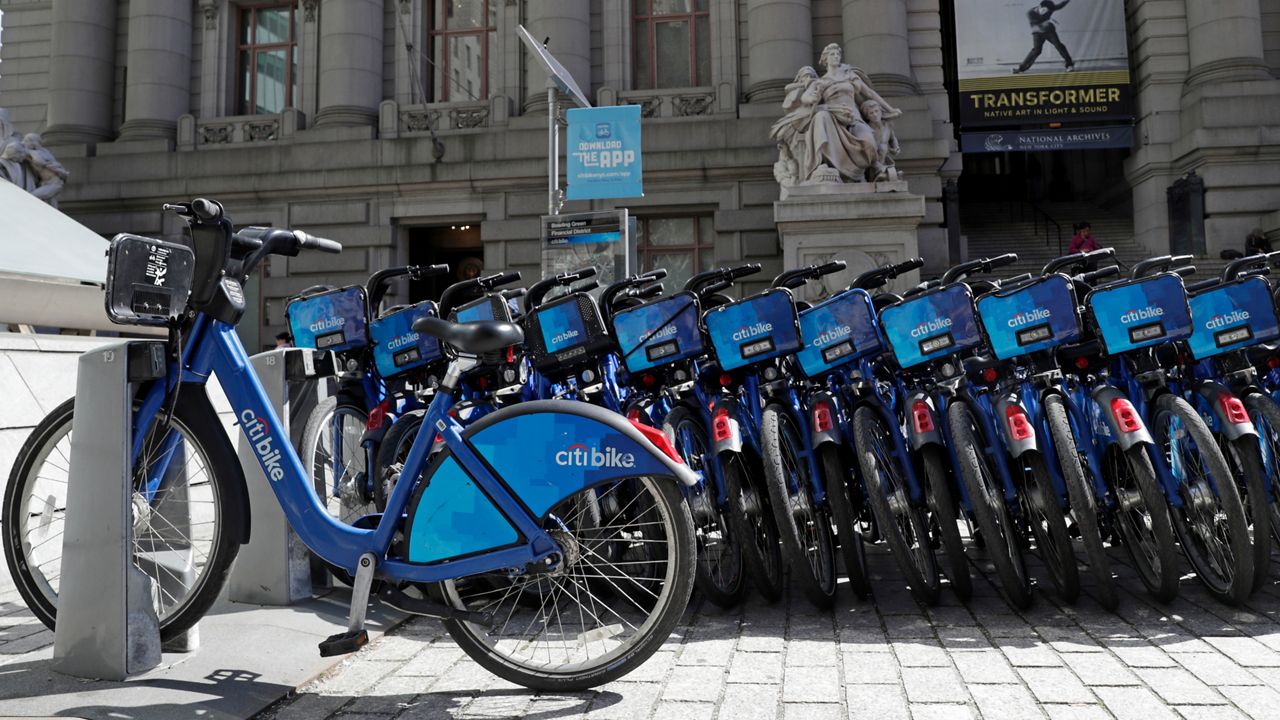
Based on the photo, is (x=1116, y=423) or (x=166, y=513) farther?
(x=1116, y=423)

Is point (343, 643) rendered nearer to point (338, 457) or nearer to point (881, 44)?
point (338, 457)

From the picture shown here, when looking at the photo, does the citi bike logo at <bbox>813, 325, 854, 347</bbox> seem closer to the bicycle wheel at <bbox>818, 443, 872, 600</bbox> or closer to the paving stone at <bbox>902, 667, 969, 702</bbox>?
the bicycle wheel at <bbox>818, 443, 872, 600</bbox>

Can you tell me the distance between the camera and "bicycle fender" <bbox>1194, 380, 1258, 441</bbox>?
12.9 feet

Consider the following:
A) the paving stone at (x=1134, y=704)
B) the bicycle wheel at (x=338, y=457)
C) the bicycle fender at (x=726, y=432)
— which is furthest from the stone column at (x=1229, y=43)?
the bicycle wheel at (x=338, y=457)

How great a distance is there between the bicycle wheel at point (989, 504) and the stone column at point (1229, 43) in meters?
18.5

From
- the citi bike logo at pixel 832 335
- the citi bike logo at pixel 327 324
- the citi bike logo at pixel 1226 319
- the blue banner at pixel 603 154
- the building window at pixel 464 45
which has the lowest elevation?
the citi bike logo at pixel 832 335

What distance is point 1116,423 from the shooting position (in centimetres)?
384

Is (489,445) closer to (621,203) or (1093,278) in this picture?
(1093,278)

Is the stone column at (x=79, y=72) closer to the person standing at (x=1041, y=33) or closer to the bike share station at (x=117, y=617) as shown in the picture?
the person standing at (x=1041, y=33)

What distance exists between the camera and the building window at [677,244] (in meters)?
19.1

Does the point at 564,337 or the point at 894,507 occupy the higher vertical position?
the point at 564,337

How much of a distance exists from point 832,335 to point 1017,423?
92 cm

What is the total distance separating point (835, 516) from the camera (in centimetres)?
395

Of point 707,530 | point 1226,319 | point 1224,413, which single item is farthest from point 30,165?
point 1224,413
